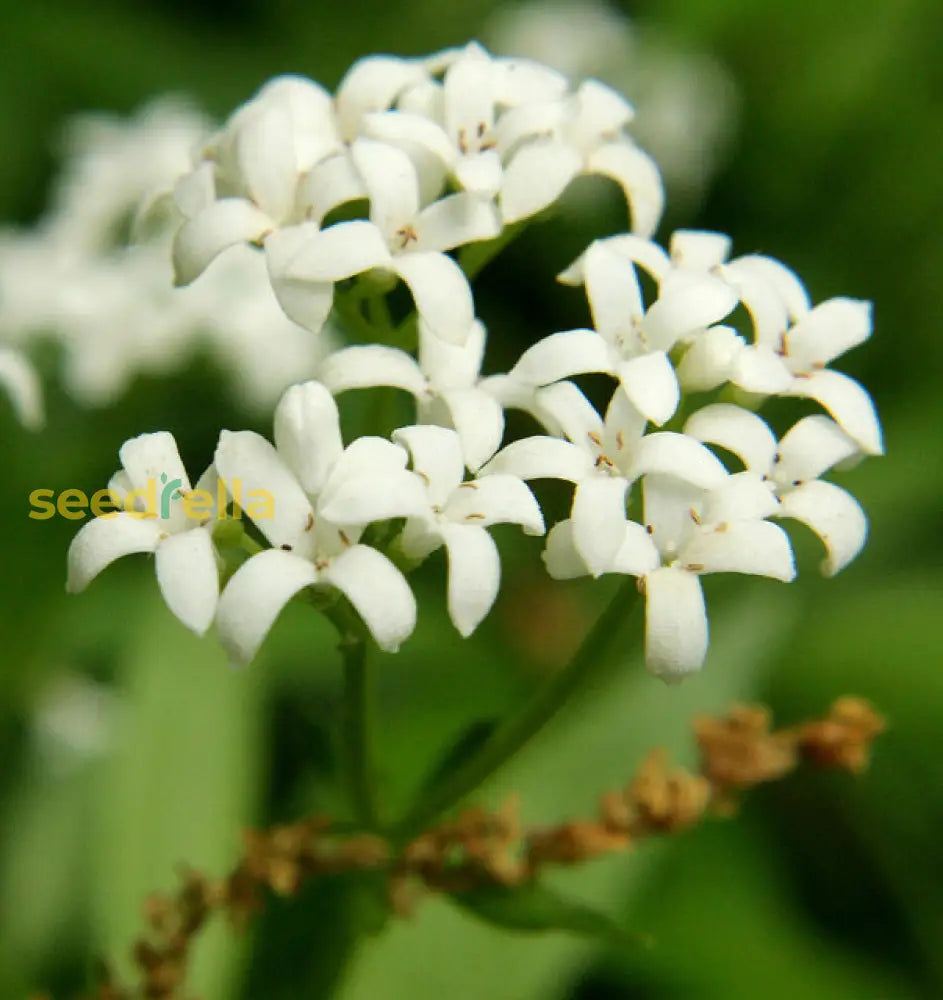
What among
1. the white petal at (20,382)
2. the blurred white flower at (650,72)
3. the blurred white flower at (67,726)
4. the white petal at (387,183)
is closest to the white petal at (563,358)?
the white petal at (387,183)

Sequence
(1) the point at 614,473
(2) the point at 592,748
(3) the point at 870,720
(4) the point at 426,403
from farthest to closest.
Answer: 1. (2) the point at 592,748
2. (3) the point at 870,720
3. (4) the point at 426,403
4. (1) the point at 614,473

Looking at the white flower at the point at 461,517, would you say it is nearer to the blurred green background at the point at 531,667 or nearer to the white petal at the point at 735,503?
the white petal at the point at 735,503

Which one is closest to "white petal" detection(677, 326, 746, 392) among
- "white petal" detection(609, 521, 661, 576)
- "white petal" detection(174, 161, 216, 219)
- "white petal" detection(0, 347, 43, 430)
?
"white petal" detection(609, 521, 661, 576)

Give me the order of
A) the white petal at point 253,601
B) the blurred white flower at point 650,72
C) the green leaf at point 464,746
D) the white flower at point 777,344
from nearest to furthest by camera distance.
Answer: the white petal at point 253,601, the white flower at point 777,344, the green leaf at point 464,746, the blurred white flower at point 650,72

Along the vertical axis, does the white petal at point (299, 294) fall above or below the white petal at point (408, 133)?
below

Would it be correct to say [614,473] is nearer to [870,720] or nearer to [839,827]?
[870,720]

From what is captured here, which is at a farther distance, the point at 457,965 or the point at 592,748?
the point at 592,748

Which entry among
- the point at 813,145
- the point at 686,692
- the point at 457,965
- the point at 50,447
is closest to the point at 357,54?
the point at 813,145
